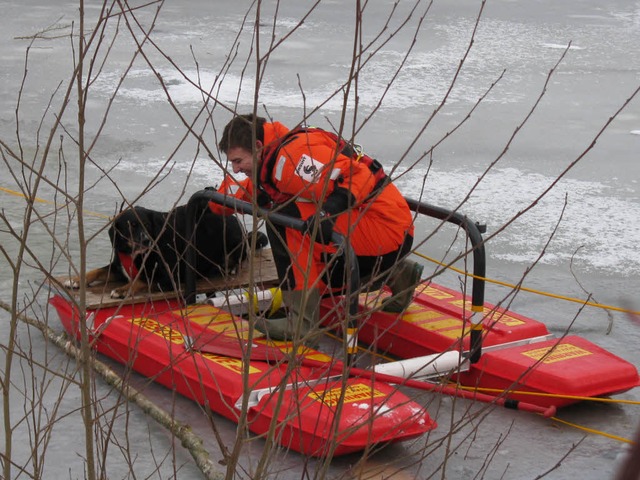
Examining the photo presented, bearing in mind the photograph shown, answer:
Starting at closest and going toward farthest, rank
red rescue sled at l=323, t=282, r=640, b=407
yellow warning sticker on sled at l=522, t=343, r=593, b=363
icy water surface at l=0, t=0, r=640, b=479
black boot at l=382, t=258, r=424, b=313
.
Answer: icy water surface at l=0, t=0, r=640, b=479
red rescue sled at l=323, t=282, r=640, b=407
yellow warning sticker on sled at l=522, t=343, r=593, b=363
black boot at l=382, t=258, r=424, b=313

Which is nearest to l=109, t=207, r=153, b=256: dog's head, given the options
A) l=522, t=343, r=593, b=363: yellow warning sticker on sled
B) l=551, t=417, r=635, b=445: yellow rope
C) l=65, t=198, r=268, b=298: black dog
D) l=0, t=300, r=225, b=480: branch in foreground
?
l=65, t=198, r=268, b=298: black dog

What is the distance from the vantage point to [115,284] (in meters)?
4.60

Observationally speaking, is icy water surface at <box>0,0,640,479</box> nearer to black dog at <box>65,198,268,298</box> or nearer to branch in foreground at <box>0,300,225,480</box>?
branch in foreground at <box>0,300,225,480</box>

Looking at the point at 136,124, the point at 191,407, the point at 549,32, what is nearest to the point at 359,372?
the point at 191,407

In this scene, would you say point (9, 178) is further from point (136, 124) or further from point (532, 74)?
point (532, 74)

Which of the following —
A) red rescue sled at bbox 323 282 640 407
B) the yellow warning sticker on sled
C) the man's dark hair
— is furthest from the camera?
the man's dark hair

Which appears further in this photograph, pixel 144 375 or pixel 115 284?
pixel 115 284

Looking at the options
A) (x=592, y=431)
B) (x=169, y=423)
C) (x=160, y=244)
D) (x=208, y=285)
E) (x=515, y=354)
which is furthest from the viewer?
(x=208, y=285)

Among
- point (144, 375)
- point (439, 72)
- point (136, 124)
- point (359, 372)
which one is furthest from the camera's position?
point (439, 72)

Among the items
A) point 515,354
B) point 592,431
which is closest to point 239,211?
point 515,354

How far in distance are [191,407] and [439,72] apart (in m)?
6.31

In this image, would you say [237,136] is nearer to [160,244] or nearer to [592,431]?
[160,244]

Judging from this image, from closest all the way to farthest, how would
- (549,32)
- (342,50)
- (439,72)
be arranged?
(439,72)
(342,50)
(549,32)

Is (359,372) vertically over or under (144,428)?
over
